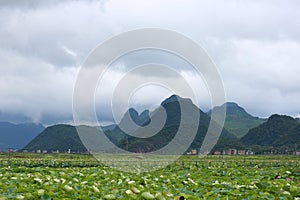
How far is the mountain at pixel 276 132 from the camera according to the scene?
9431 cm

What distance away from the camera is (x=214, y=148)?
84938 mm

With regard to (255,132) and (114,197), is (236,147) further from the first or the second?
(114,197)

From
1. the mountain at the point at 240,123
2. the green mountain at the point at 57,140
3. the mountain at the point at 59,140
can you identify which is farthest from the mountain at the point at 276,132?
the green mountain at the point at 57,140

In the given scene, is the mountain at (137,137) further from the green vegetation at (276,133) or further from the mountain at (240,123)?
the mountain at (240,123)

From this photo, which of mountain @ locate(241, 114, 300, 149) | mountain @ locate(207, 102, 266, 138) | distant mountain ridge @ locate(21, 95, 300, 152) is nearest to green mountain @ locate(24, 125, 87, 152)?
distant mountain ridge @ locate(21, 95, 300, 152)

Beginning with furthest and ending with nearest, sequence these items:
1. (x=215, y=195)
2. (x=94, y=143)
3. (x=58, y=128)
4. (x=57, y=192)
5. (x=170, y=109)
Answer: (x=58, y=128) < (x=170, y=109) < (x=94, y=143) < (x=215, y=195) < (x=57, y=192)

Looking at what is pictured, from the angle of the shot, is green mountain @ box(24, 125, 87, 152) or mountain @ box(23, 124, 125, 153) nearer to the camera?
mountain @ box(23, 124, 125, 153)

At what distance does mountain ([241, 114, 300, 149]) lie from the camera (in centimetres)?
9431

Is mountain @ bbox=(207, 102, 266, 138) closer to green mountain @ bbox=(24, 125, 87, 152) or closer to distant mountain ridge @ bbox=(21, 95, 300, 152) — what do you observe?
distant mountain ridge @ bbox=(21, 95, 300, 152)

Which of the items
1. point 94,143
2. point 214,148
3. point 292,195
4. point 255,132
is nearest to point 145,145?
point 214,148

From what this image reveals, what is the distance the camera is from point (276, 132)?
10312 centimetres

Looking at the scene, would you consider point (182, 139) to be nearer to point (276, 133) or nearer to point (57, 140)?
point (276, 133)

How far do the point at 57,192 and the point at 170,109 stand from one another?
125324mm

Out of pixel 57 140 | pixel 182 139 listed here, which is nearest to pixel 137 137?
pixel 182 139
